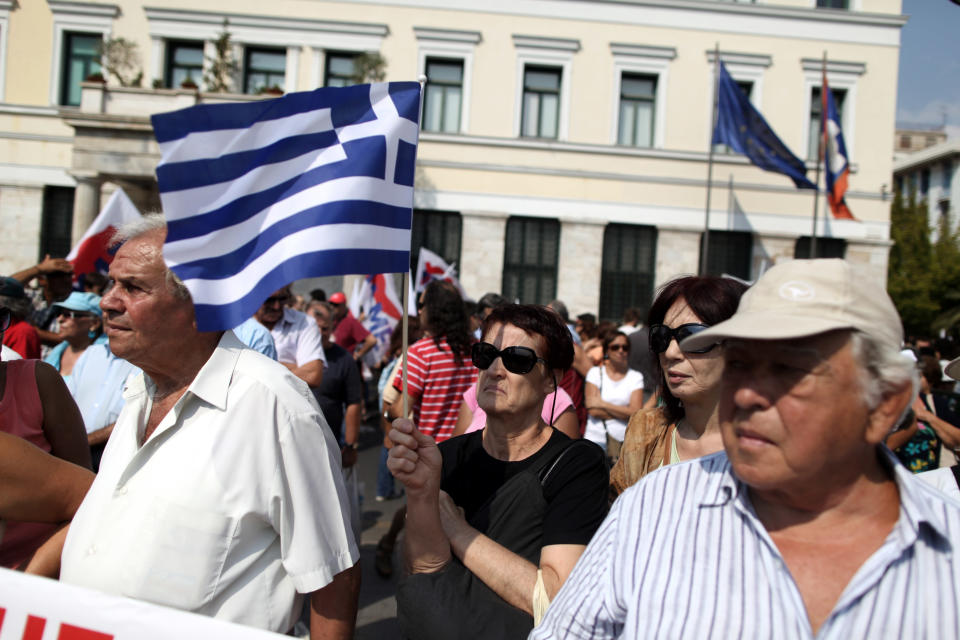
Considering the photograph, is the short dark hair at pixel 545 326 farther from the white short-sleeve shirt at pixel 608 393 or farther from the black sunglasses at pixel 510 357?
the white short-sleeve shirt at pixel 608 393

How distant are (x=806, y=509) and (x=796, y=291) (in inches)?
17.1

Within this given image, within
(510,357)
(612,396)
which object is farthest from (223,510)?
(612,396)

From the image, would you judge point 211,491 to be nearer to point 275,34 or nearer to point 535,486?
point 535,486

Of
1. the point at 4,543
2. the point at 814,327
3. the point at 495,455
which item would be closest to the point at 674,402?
the point at 495,455

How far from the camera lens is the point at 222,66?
68.0 feet

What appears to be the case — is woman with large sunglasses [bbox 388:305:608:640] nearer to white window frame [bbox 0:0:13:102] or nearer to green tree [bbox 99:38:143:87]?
green tree [bbox 99:38:143:87]

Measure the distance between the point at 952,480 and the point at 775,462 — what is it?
1.13 m

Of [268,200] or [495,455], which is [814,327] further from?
[268,200]

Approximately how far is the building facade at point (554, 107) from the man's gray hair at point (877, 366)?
21.1 metres

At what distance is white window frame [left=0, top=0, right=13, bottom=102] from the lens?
22.0m

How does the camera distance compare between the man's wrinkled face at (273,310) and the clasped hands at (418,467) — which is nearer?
the clasped hands at (418,467)

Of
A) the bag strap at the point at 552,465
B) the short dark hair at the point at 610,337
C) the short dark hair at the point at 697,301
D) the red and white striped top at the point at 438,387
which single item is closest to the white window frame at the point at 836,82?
the short dark hair at the point at 610,337

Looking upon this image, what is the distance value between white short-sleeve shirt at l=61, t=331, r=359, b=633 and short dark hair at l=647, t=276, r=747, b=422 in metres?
1.43

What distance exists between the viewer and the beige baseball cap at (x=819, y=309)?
1.44m
